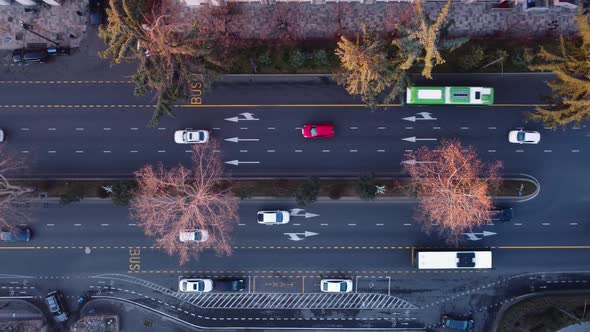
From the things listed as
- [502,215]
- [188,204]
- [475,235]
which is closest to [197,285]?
[188,204]

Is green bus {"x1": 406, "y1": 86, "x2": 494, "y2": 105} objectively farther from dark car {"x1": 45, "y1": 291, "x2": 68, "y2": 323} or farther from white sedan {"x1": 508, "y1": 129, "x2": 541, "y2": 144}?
dark car {"x1": 45, "y1": 291, "x2": 68, "y2": 323}

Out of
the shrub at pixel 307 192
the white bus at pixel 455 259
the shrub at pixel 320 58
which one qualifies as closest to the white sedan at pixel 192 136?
the shrub at pixel 307 192

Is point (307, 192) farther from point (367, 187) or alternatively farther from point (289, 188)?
point (367, 187)

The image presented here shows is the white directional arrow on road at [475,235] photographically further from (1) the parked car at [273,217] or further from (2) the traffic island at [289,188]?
(1) the parked car at [273,217]

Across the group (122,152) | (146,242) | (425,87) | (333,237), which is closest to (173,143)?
(122,152)

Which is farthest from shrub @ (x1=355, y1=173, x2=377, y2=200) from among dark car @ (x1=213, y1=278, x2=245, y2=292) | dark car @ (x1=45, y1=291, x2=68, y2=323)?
dark car @ (x1=45, y1=291, x2=68, y2=323)

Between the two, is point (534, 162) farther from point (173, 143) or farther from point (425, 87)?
point (173, 143)
